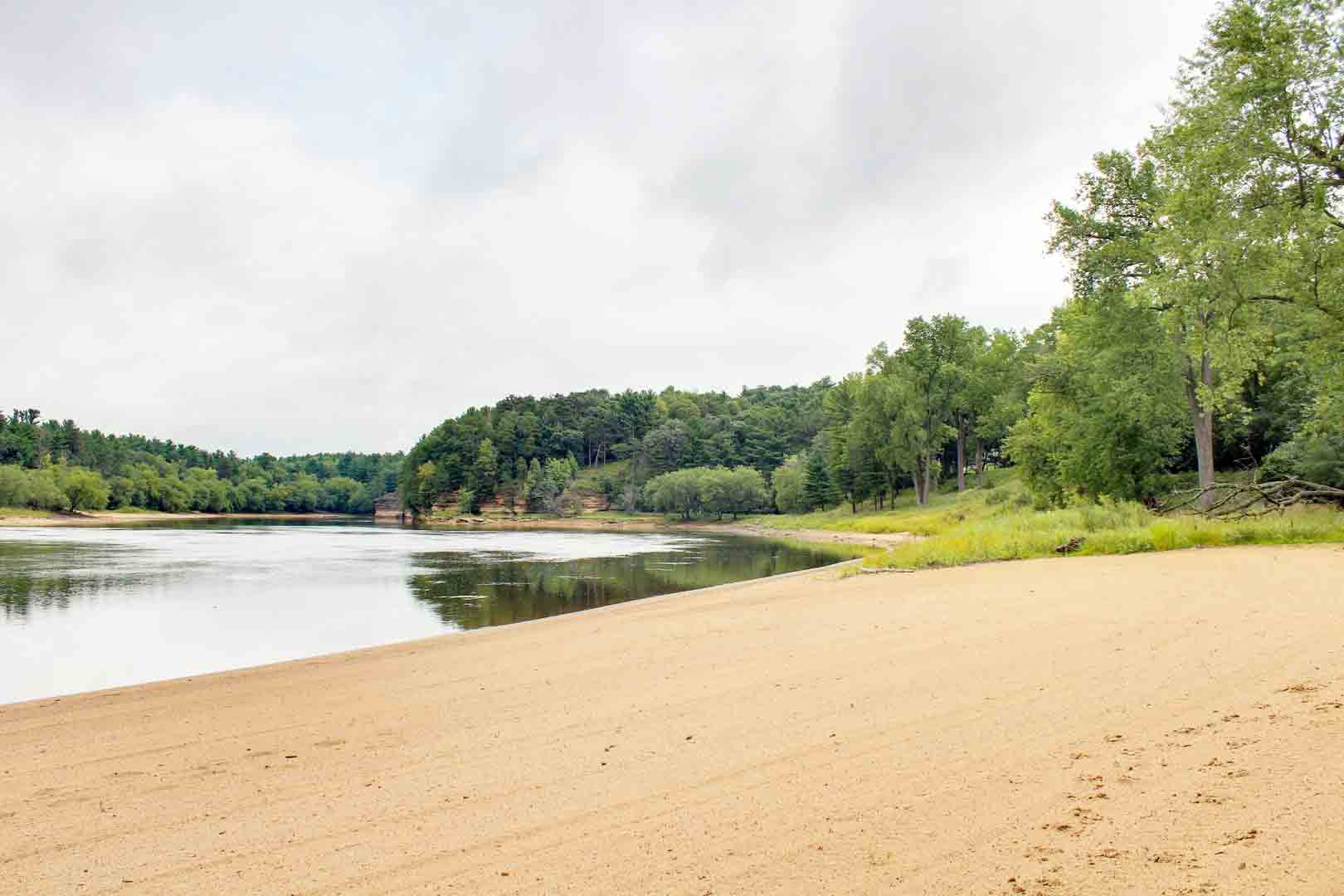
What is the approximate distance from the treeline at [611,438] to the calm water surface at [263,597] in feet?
283

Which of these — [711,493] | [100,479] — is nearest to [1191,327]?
[711,493]

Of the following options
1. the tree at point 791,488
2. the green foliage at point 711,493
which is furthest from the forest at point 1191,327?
the green foliage at point 711,493

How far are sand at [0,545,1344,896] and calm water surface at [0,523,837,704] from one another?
540 cm

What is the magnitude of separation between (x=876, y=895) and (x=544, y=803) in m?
2.06

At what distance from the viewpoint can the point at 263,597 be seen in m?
23.2

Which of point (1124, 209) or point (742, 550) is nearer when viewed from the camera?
point (1124, 209)

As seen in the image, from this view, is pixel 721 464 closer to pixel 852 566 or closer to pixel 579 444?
pixel 579 444

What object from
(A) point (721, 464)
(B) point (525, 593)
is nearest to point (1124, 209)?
(B) point (525, 593)

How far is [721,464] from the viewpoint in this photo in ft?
422

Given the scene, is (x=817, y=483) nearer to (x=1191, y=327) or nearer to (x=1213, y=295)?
(x=1191, y=327)

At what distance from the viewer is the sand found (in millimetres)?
3555

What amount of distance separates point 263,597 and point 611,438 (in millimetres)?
141312

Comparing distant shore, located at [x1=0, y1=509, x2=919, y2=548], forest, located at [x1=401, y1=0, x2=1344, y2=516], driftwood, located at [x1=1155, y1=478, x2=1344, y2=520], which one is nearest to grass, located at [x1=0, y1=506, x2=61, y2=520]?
distant shore, located at [x1=0, y1=509, x2=919, y2=548]

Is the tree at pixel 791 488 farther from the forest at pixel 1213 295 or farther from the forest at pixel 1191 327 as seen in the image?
the forest at pixel 1213 295
